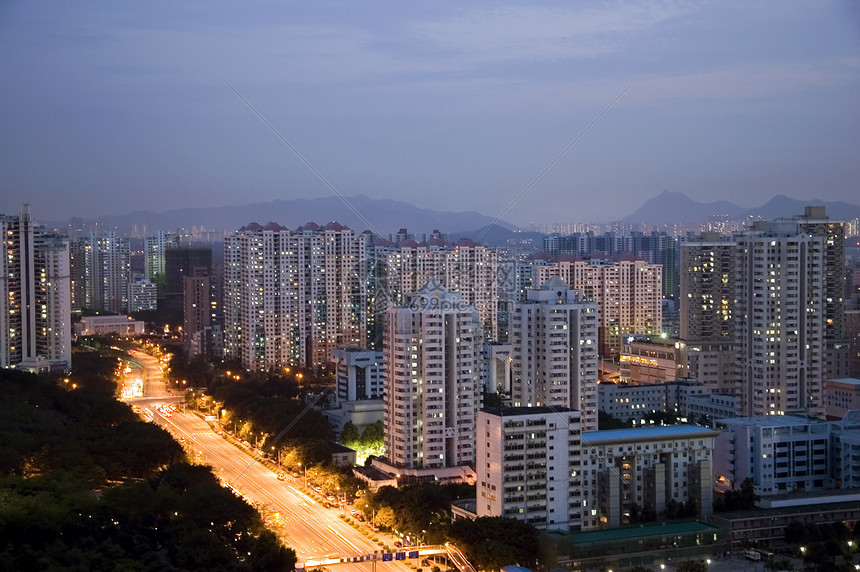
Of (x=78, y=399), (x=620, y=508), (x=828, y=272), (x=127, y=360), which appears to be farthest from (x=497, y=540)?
(x=127, y=360)

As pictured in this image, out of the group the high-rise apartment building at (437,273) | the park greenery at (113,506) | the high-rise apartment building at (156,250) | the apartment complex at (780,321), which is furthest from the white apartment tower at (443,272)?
the high-rise apartment building at (156,250)

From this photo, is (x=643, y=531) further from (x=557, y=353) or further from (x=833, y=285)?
(x=833, y=285)

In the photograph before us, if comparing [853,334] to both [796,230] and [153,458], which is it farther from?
[153,458]

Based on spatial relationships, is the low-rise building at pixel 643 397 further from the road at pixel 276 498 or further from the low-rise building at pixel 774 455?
the road at pixel 276 498

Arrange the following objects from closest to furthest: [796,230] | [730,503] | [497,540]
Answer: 1. [497,540]
2. [730,503]
3. [796,230]

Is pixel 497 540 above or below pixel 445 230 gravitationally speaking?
below

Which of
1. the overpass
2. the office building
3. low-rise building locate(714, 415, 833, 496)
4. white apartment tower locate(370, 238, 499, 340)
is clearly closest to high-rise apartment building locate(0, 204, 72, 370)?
white apartment tower locate(370, 238, 499, 340)

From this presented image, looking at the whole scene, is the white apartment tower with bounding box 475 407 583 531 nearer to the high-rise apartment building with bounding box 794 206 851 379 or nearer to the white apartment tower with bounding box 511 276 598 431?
the white apartment tower with bounding box 511 276 598 431
